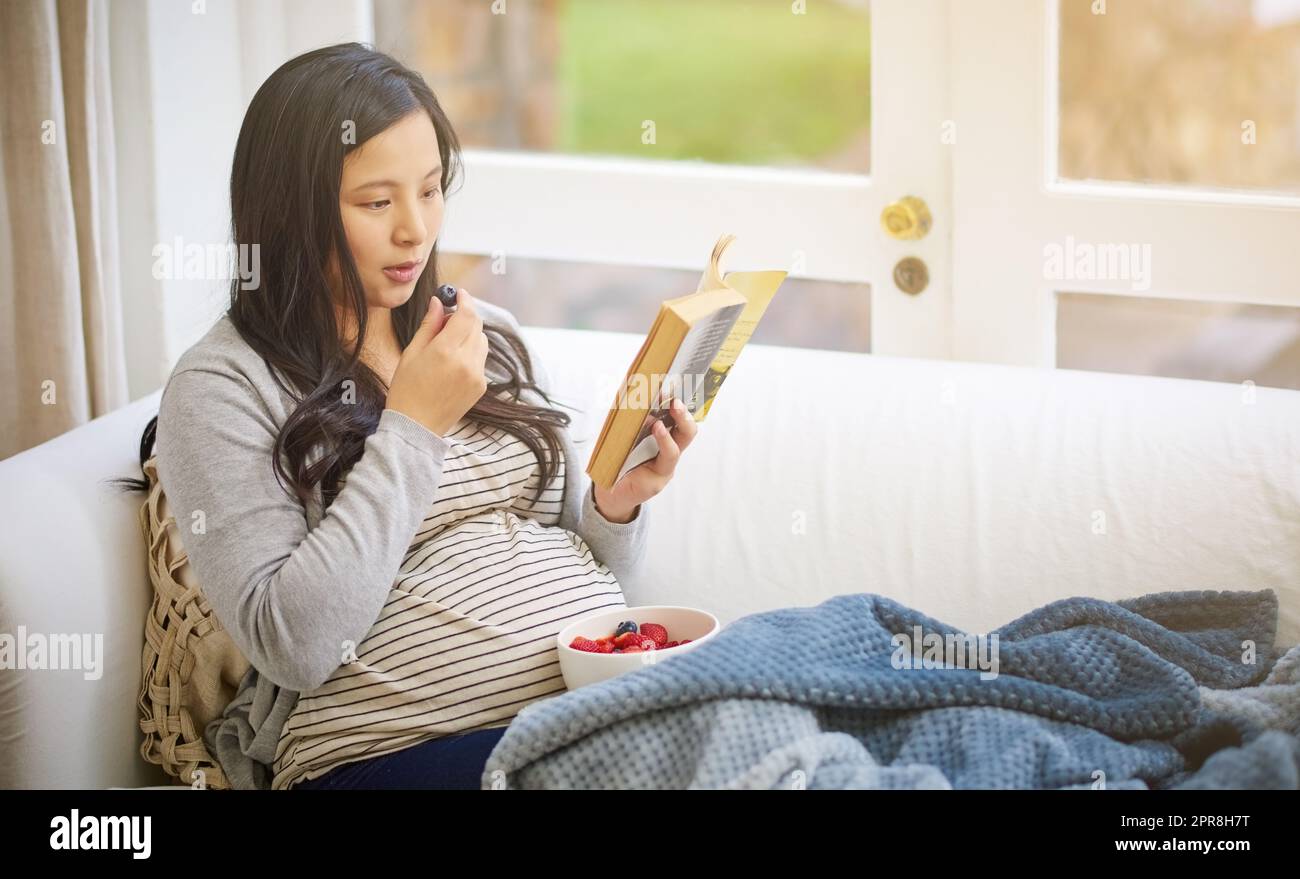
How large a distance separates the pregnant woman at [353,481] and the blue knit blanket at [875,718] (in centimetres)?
20

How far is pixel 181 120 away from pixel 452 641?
1.21m

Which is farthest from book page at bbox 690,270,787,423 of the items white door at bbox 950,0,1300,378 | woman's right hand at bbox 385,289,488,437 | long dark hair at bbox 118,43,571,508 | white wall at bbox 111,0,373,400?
white wall at bbox 111,0,373,400

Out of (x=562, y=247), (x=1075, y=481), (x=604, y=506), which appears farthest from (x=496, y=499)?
(x=562, y=247)

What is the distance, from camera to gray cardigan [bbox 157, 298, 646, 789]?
1.37 meters

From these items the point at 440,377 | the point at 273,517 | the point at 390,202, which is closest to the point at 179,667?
the point at 273,517

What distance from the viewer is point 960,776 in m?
1.23

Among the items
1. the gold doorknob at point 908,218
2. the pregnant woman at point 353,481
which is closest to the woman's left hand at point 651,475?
the pregnant woman at point 353,481

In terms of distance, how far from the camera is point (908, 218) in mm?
2186

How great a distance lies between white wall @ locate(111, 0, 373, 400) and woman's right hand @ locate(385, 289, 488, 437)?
0.81 meters

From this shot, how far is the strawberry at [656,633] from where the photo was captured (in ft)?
4.85

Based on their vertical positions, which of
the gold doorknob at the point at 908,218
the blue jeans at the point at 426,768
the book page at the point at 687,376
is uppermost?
the gold doorknob at the point at 908,218

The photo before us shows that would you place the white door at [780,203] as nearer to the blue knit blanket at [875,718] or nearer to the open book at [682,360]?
the open book at [682,360]

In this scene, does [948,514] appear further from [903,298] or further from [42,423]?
[42,423]
